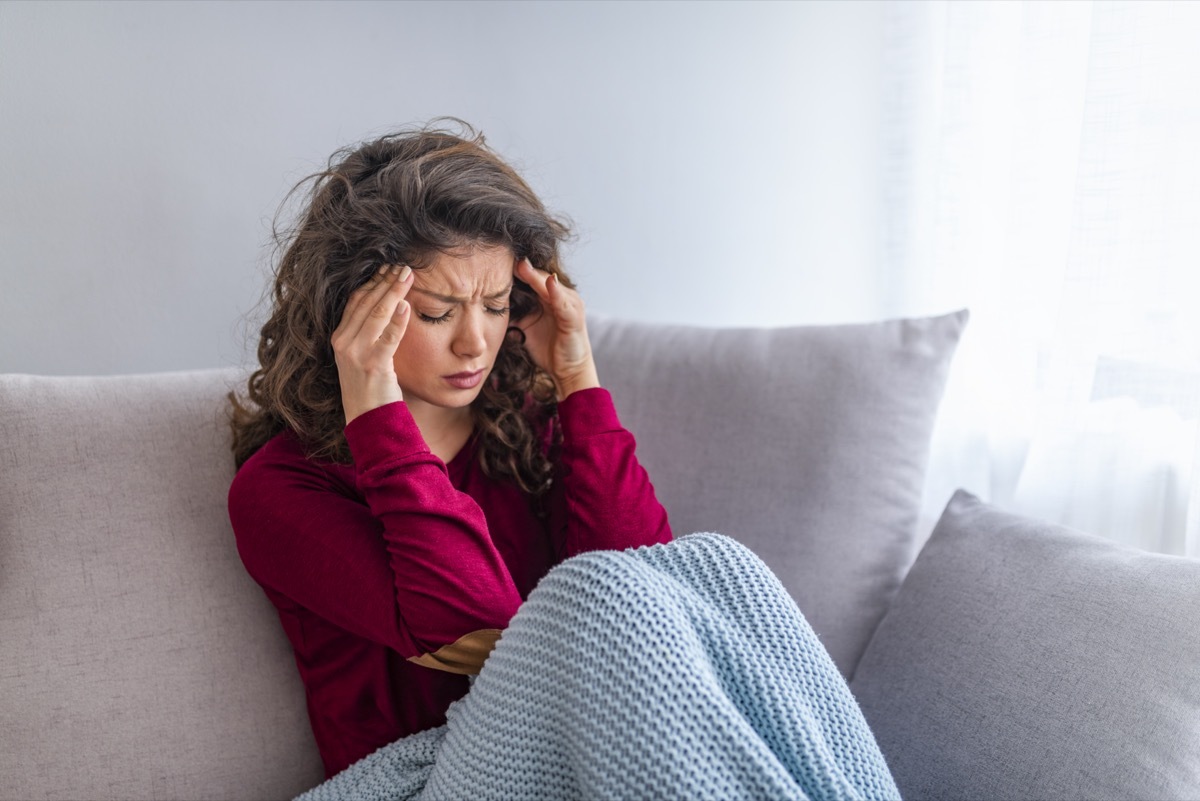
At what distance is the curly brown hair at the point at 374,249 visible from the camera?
108 centimetres

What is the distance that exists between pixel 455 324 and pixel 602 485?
0.91 ft

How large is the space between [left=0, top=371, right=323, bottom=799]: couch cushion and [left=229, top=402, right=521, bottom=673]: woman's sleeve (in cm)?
12

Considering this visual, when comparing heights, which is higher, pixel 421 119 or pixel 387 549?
pixel 421 119

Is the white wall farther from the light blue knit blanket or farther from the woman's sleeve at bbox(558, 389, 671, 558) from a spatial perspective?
the light blue knit blanket

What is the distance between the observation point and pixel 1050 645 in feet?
3.33

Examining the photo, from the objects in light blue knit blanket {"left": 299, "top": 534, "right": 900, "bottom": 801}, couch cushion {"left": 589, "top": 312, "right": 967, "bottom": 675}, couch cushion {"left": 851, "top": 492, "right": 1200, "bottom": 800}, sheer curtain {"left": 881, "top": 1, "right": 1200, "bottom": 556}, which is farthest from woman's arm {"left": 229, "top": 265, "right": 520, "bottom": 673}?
sheer curtain {"left": 881, "top": 1, "right": 1200, "bottom": 556}

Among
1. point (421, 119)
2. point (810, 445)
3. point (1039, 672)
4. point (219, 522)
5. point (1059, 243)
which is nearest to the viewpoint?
point (1039, 672)

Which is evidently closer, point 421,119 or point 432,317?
point 432,317

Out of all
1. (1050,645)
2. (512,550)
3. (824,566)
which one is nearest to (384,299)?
(512,550)

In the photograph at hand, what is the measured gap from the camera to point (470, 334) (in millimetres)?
1095

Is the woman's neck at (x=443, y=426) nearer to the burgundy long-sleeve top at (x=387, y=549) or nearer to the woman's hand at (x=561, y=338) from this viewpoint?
the burgundy long-sleeve top at (x=387, y=549)

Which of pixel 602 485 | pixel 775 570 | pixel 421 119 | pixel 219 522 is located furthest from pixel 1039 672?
pixel 421 119

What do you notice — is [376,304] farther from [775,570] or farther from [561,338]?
[775,570]

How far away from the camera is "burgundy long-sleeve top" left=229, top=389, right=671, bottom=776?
1061 mm
